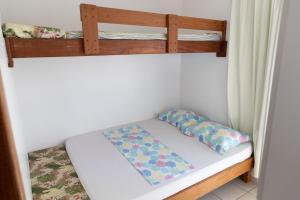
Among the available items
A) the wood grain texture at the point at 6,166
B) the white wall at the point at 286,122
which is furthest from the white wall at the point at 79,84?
the white wall at the point at 286,122

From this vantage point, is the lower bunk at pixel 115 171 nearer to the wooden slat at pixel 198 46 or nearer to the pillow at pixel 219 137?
the pillow at pixel 219 137

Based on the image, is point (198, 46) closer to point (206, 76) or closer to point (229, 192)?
point (206, 76)

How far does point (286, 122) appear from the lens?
1.44ft

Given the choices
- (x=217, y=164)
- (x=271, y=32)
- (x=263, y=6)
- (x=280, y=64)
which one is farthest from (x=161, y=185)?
(x=263, y=6)

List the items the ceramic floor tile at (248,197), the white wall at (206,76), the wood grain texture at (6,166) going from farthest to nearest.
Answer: the white wall at (206,76), the ceramic floor tile at (248,197), the wood grain texture at (6,166)

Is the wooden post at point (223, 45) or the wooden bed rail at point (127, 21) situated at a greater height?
the wooden bed rail at point (127, 21)

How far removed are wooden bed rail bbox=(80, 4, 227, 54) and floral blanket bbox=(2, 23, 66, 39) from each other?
0.62 ft

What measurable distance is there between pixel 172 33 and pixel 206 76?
926 mm

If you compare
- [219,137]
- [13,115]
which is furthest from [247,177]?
[13,115]

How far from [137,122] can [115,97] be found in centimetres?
46

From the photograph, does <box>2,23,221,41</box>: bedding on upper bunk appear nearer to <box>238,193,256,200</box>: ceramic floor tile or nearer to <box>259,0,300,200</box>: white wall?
A: <box>259,0,300,200</box>: white wall

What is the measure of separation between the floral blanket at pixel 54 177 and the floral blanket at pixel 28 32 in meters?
1.05

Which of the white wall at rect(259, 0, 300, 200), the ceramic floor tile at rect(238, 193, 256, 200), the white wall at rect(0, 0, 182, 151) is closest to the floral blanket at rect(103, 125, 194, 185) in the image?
the white wall at rect(0, 0, 182, 151)

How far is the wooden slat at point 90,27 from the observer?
52.9 inches
